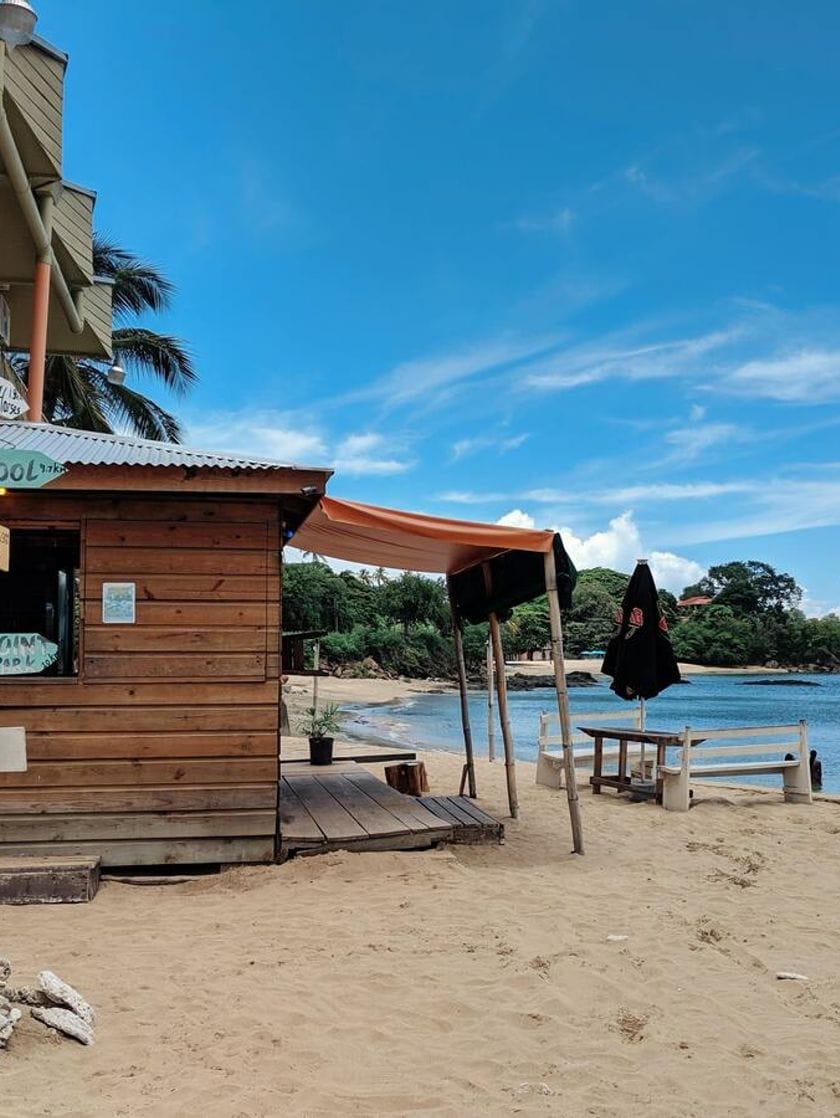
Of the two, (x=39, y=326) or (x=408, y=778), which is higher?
(x=39, y=326)

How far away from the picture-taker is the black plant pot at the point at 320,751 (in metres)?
9.73

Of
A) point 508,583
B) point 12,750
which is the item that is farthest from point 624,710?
point 12,750

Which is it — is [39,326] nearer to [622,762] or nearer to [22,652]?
[22,652]

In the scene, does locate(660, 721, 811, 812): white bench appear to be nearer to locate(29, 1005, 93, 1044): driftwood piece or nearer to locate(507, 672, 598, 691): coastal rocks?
locate(29, 1005, 93, 1044): driftwood piece

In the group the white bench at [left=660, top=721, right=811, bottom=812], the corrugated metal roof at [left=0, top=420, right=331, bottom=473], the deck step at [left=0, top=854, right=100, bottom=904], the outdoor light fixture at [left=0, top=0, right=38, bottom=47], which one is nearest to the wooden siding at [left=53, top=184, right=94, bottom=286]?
the outdoor light fixture at [left=0, top=0, right=38, bottom=47]

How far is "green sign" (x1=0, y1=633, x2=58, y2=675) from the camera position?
3.84m

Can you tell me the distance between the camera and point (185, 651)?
5984 mm

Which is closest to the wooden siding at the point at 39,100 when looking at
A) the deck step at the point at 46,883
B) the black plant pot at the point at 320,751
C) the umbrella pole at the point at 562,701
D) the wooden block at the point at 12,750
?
the wooden block at the point at 12,750

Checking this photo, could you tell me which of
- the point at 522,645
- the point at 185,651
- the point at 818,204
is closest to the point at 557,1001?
the point at 185,651

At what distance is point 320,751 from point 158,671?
13.4 ft

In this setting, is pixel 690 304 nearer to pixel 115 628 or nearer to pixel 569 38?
pixel 569 38

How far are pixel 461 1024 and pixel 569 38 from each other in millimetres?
20899

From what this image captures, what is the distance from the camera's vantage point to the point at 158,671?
5945mm

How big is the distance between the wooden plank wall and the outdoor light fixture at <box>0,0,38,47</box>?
344 centimetres
